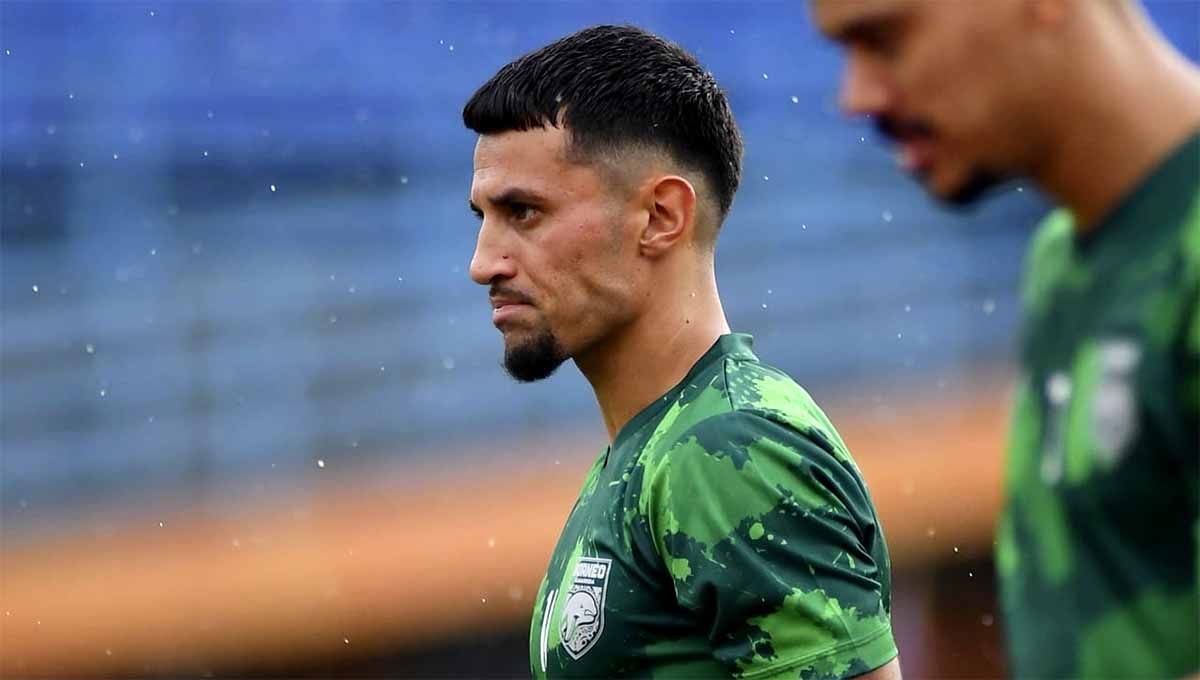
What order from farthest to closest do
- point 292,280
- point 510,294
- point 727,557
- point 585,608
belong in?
point 292,280
point 510,294
point 585,608
point 727,557

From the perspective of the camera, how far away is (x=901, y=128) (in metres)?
1.33

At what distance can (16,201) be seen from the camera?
720 cm

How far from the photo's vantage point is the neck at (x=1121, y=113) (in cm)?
128

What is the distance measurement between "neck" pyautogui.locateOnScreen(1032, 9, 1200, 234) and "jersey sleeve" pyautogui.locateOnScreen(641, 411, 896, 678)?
94cm

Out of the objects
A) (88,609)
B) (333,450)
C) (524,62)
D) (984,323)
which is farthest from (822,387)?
(524,62)

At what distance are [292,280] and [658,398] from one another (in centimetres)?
532

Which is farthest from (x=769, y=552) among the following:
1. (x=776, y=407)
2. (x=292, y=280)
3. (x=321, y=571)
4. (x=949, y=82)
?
(x=292, y=280)

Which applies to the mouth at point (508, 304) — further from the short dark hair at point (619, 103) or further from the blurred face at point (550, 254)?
the short dark hair at point (619, 103)

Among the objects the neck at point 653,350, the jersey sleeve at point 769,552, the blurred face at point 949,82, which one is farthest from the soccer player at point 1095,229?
the neck at point 653,350

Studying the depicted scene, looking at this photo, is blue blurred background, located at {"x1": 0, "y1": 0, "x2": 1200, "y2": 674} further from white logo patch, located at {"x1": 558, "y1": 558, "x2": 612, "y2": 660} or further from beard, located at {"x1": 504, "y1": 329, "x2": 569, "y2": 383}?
white logo patch, located at {"x1": 558, "y1": 558, "x2": 612, "y2": 660}

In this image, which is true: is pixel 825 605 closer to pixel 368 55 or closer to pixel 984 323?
pixel 368 55

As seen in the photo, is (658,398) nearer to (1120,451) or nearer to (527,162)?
(527,162)

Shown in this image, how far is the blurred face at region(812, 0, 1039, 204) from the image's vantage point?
4.18ft

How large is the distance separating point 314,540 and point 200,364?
3.21 feet
